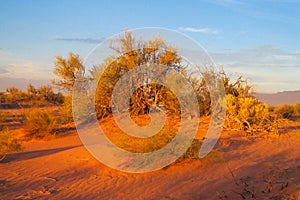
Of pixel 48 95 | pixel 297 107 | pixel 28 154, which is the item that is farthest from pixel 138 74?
pixel 297 107

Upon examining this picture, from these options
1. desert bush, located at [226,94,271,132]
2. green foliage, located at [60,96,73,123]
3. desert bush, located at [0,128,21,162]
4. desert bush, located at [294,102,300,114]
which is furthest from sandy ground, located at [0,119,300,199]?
desert bush, located at [294,102,300,114]

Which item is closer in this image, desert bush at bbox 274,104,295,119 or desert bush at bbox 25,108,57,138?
desert bush at bbox 25,108,57,138

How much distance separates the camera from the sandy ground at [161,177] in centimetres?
598

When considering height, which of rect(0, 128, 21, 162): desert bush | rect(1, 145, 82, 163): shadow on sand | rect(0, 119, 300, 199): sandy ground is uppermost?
rect(0, 128, 21, 162): desert bush

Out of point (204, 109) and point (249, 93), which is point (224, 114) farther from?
point (249, 93)

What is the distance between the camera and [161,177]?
23.2ft

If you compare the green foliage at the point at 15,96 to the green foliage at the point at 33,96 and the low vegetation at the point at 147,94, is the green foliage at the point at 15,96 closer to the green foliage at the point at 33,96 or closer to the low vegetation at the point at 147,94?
the green foliage at the point at 33,96

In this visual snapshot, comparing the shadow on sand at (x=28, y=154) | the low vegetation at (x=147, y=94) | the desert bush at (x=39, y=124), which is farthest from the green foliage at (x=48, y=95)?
the shadow on sand at (x=28, y=154)

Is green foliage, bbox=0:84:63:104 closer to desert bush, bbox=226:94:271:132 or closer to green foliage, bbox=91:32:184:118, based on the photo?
green foliage, bbox=91:32:184:118

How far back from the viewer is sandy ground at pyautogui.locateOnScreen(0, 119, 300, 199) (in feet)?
19.6

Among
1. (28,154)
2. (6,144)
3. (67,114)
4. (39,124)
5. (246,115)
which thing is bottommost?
(28,154)

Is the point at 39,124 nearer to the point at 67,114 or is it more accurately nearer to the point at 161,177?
the point at 67,114

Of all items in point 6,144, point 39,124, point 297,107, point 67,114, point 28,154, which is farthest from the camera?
point 297,107

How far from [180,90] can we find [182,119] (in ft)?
4.86
